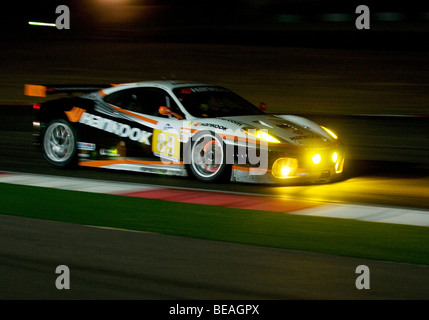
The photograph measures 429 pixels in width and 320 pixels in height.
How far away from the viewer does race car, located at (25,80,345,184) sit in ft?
31.8

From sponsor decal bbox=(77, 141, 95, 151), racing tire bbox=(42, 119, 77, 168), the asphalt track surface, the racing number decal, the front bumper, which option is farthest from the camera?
racing tire bbox=(42, 119, 77, 168)

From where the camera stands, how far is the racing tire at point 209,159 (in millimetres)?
9836

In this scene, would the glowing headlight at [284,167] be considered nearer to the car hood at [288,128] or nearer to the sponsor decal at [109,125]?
the car hood at [288,128]

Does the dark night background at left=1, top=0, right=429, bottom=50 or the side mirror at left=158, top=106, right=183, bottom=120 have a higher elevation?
the dark night background at left=1, top=0, right=429, bottom=50

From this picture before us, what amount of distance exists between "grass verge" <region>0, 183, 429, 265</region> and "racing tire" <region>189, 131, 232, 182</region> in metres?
1.32

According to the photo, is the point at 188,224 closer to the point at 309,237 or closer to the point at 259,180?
the point at 309,237

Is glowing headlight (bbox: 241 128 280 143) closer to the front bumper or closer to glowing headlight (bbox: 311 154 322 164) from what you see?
the front bumper

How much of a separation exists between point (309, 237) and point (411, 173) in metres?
4.74

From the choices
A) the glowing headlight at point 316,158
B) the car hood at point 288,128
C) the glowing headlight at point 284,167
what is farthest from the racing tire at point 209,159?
the glowing headlight at point 316,158

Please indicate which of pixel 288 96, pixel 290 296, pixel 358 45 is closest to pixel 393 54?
pixel 358 45

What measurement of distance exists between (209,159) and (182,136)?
1.56 ft

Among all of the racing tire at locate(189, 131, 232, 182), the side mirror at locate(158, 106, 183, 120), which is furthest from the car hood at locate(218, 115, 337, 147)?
the side mirror at locate(158, 106, 183, 120)

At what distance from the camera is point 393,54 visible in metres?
27.5

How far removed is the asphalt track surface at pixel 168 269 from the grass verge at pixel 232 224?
1.12ft
